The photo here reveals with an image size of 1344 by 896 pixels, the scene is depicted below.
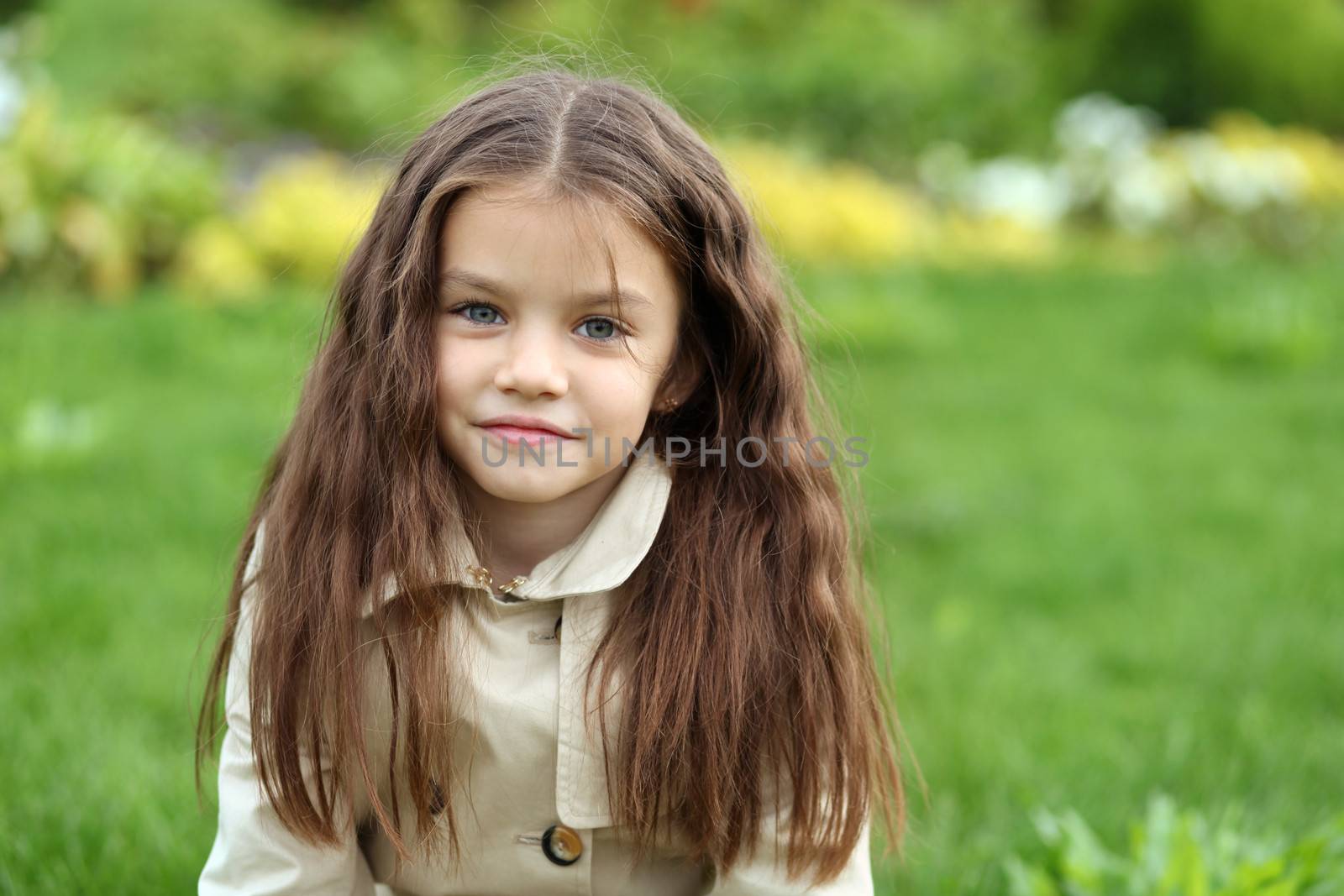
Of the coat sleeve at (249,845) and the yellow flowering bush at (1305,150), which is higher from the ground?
the yellow flowering bush at (1305,150)

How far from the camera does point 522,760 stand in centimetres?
162

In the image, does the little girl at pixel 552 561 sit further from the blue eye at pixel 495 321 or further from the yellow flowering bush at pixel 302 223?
the yellow flowering bush at pixel 302 223

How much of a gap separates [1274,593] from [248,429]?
2949 mm

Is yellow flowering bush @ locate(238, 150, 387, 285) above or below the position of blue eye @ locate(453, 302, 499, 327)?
above

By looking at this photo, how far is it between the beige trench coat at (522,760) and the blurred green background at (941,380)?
276mm

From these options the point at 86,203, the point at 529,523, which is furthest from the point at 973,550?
the point at 86,203

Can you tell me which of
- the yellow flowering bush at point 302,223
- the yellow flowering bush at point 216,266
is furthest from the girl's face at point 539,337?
the yellow flowering bush at point 302,223

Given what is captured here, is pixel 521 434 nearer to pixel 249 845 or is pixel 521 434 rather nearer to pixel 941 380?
pixel 249 845

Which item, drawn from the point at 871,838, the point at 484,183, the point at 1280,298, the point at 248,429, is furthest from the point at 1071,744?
the point at 1280,298

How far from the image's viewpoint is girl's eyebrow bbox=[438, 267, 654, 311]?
150 cm

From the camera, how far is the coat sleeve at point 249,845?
163cm

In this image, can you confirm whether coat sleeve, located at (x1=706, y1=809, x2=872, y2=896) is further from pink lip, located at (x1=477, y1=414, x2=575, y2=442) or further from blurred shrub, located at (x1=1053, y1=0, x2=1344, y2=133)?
blurred shrub, located at (x1=1053, y1=0, x2=1344, y2=133)

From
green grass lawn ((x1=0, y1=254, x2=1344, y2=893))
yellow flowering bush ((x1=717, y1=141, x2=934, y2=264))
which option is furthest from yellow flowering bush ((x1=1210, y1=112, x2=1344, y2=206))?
yellow flowering bush ((x1=717, y1=141, x2=934, y2=264))

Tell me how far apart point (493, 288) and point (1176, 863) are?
1.30 meters
